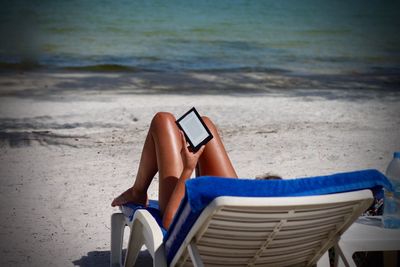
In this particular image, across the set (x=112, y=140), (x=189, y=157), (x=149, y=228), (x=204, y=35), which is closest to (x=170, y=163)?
(x=189, y=157)

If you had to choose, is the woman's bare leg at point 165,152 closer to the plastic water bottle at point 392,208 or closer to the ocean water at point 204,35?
the plastic water bottle at point 392,208

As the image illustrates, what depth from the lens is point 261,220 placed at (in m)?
2.71

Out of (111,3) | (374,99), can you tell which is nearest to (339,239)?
(374,99)

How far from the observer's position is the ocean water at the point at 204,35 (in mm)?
18297

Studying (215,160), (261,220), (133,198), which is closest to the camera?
(261,220)

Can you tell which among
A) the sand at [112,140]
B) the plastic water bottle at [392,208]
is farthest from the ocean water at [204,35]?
the plastic water bottle at [392,208]

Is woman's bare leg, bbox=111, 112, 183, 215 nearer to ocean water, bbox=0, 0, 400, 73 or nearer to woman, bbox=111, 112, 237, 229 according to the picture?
woman, bbox=111, 112, 237, 229

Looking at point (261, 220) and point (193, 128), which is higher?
point (193, 128)

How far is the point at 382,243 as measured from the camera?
3172mm

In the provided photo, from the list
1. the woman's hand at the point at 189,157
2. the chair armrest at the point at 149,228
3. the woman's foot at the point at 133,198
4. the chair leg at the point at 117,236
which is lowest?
the chair leg at the point at 117,236

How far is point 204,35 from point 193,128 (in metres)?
22.4

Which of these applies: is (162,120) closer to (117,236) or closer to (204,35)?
(117,236)

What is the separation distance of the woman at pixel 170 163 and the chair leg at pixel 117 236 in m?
0.13

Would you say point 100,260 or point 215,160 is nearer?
point 215,160
